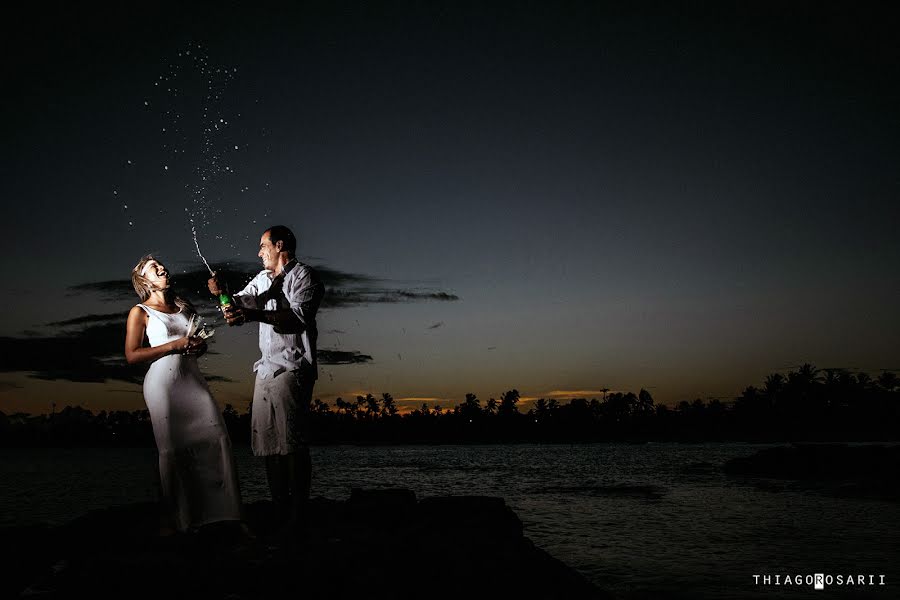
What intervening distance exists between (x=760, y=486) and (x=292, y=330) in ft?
171

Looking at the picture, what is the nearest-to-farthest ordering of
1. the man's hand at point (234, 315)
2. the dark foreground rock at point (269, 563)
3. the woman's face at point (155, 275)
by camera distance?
1. the dark foreground rock at point (269, 563)
2. the man's hand at point (234, 315)
3. the woman's face at point (155, 275)

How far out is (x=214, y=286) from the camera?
19.1 feet

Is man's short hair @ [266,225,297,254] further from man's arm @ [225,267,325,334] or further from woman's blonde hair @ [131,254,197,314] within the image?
woman's blonde hair @ [131,254,197,314]

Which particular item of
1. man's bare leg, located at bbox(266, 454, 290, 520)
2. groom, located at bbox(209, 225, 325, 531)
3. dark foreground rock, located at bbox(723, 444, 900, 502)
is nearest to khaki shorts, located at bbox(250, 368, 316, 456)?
groom, located at bbox(209, 225, 325, 531)

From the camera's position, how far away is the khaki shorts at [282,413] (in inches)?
246

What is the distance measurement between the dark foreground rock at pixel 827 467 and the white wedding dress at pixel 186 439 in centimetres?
5137

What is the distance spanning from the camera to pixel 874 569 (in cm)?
1614

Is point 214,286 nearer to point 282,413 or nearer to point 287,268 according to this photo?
point 287,268

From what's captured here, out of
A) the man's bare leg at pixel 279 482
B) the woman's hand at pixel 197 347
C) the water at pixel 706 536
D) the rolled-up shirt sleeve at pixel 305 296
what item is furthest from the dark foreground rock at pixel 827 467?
the woman's hand at pixel 197 347

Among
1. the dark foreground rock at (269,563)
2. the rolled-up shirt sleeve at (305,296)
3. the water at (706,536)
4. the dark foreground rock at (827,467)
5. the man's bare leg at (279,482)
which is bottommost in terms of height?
the dark foreground rock at (827,467)

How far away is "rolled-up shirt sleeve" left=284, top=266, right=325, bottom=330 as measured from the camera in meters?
6.19

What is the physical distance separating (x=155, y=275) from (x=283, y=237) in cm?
130

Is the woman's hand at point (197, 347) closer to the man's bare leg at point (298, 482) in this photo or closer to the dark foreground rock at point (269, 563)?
the man's bare leg at point (298, 482)

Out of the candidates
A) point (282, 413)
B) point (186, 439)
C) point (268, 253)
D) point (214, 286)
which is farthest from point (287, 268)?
point (186, 439)
